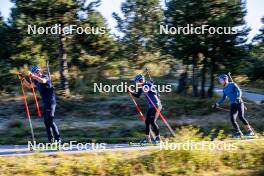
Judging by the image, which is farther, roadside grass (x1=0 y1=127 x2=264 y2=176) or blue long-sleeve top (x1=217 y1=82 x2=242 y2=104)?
blue long-sleeve top (x1=217 y1=82 x2=242 y2=104)

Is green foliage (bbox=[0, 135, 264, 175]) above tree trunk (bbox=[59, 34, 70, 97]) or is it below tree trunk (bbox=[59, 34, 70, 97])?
below

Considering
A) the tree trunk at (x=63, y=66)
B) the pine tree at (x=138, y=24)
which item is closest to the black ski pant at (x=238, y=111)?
the tree trunk at (x=63, y=66)

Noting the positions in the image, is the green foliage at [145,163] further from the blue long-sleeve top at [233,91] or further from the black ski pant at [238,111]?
the blue long-sleeve top at [233,91]

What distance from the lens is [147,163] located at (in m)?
10.5

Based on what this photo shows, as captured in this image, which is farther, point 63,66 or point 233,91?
point 63,66

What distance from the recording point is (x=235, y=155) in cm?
1143

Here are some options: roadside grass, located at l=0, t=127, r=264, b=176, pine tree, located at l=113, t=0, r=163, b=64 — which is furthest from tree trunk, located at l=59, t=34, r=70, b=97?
roadside grass, located at l=0, t=127, r=264, b=176

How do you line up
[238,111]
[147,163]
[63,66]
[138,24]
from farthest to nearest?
[138,24] → [63,66] → [238,111] → [147,163]

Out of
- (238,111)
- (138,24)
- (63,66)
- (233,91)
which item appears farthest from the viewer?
(138,24)

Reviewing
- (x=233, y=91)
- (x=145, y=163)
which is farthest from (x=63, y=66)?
(x=145, y=163)

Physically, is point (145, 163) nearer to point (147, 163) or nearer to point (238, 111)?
point (147, 163)

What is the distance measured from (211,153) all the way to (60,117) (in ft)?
38.1

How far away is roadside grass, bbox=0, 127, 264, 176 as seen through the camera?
9953mm

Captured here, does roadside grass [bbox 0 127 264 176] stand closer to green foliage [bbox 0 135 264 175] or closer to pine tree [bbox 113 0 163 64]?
green foliage [bbox 0 135 264 175]
